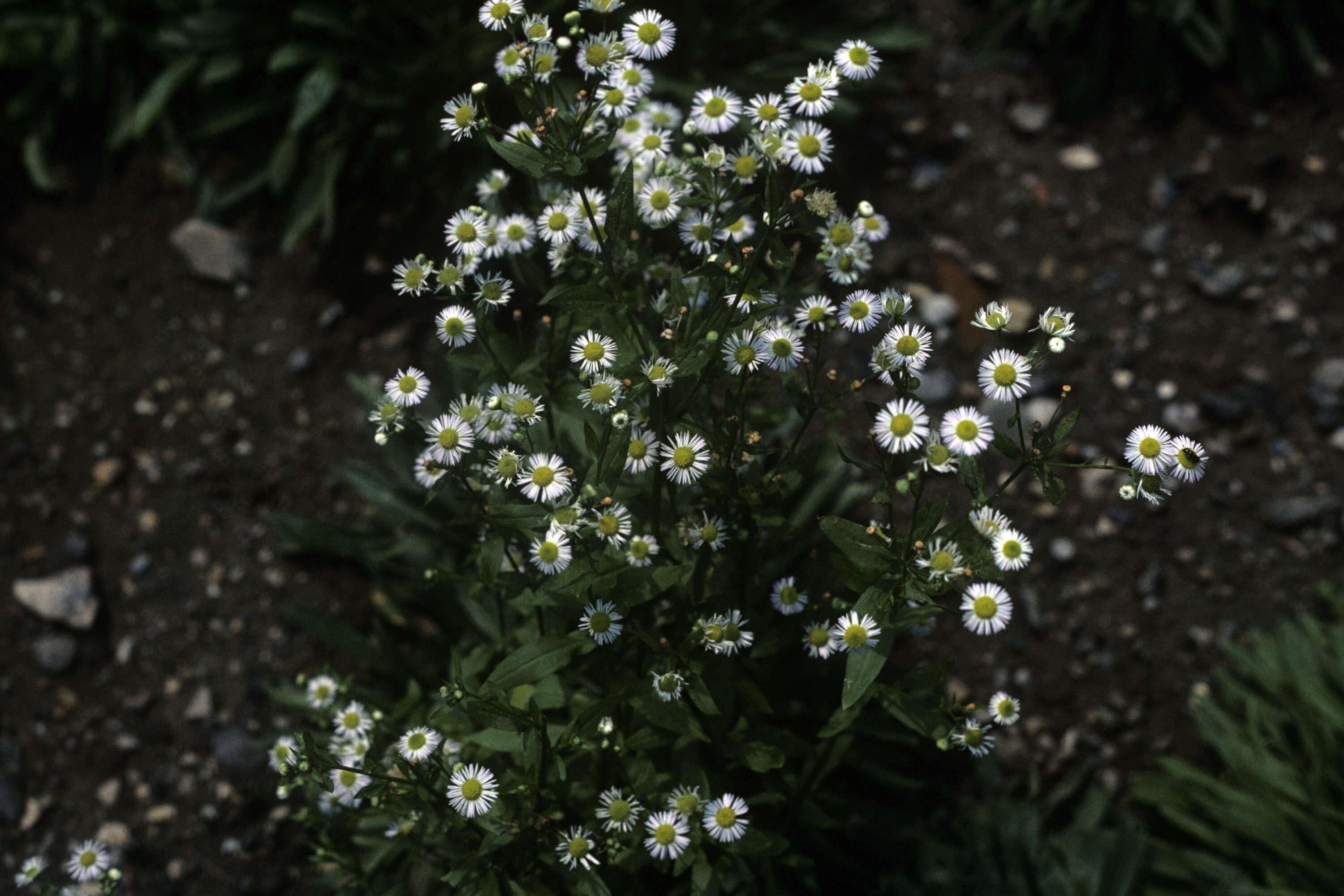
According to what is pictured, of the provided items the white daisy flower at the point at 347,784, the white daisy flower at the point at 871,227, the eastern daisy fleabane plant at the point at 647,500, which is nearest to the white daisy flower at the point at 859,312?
the eastern daisy fleabane plant at the point at 647,500

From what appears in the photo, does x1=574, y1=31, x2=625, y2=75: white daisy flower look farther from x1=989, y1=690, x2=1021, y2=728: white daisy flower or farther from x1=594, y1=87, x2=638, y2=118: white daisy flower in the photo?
x1=989, y1=690, x2=1021, y2=728: white daisy flower

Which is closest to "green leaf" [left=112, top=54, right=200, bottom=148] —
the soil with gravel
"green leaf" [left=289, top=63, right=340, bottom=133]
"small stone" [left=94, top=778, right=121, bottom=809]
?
the soil with gravel

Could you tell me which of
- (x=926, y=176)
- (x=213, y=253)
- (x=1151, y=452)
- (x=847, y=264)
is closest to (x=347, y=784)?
(x=847, y=264)

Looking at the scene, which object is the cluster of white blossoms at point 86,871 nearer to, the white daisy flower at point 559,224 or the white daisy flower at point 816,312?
the white daisy flower at point 559,224

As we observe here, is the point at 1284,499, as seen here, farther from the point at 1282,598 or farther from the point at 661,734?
the point at 661,734

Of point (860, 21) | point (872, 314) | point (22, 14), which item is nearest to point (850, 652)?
point (872, 314)
